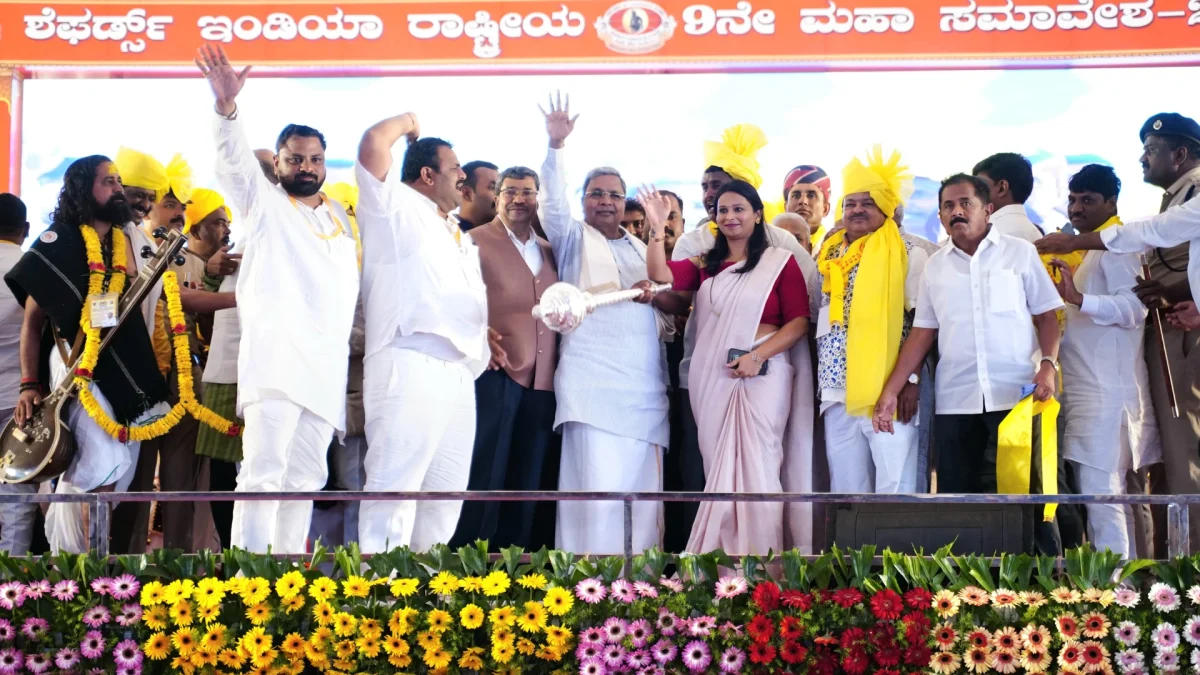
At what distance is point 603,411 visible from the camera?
4605mm

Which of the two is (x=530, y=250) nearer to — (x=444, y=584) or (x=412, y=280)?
(x=412, y=280)

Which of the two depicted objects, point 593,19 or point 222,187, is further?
point 593,19

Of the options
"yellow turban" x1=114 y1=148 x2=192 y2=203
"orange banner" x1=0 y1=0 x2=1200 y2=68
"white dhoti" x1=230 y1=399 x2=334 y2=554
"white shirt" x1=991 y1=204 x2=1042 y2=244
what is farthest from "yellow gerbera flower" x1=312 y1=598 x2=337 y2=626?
"orange banner" x1=0 y1=0 x2=1200 y2=68

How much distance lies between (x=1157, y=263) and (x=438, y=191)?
256 cm

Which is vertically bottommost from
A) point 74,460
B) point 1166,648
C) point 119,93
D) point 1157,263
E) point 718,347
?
point 1166,648

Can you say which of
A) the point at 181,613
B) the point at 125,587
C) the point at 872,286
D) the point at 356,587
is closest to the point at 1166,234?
the point at 872,286

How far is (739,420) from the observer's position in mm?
4523

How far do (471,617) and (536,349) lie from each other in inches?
63.4

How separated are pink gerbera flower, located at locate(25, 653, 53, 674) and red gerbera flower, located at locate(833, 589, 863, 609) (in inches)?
76.4

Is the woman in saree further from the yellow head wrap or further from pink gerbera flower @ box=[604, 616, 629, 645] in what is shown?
pink gerbera flower @ box=[604, 616, 629, 645]

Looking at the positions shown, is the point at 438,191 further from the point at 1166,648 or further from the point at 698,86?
the point at 1166,648

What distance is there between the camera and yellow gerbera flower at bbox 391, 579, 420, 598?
3.29 m

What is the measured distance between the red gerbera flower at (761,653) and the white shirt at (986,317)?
4.93 feet

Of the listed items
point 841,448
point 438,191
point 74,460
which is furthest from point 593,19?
point 74,460
